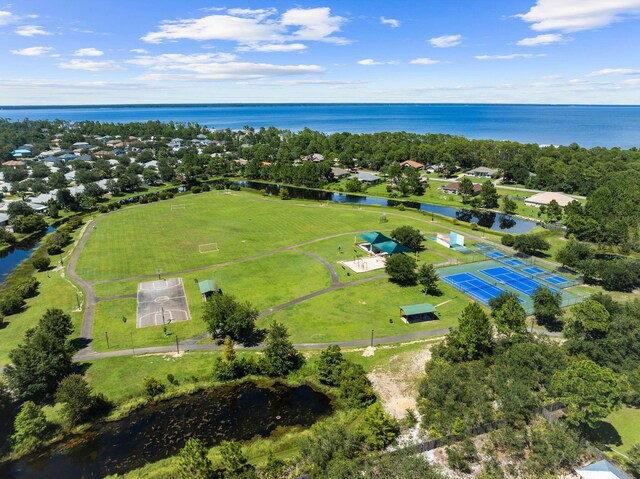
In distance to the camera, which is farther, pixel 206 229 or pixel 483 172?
pixel 483 172

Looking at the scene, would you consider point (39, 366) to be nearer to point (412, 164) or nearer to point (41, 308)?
point (41, 308)

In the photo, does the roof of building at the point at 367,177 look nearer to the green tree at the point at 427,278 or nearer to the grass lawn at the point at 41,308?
the green tree at the point at 427,278

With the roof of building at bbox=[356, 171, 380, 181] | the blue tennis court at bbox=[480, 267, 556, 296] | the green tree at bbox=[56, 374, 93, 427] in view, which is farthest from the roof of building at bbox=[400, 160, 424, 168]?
the green tree at bbox=[56, 374, 93, 427]

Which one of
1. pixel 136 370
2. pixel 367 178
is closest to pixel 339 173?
pixel 367 178

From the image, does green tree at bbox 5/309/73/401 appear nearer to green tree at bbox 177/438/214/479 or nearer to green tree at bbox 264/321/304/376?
green tree at bbox 177/438/214/479

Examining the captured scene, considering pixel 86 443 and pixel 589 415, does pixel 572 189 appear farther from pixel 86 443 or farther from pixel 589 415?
pixel 86 443

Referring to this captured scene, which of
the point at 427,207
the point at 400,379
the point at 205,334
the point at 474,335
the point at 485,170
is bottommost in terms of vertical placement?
the point at 205,334
